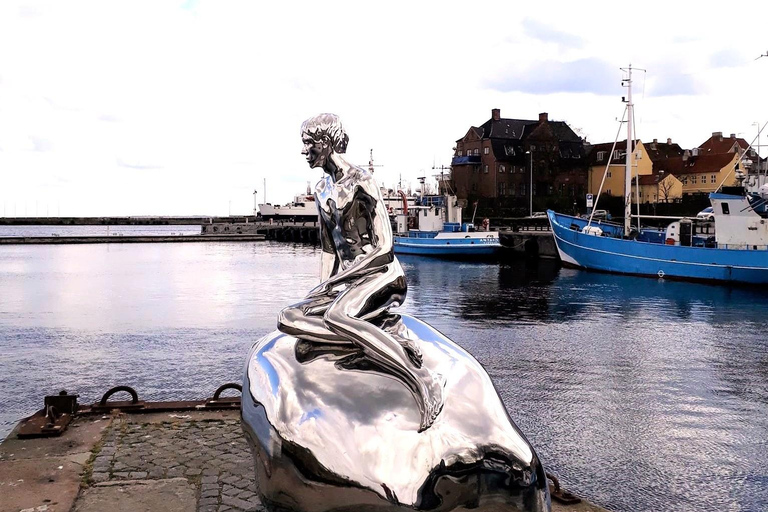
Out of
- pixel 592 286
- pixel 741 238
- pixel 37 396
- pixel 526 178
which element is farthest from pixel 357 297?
pixel 526 178

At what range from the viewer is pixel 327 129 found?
19.4 ft

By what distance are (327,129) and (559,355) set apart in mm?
12590

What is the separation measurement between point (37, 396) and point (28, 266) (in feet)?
132

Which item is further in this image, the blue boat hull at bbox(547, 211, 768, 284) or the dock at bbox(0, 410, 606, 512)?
the blue boat hull at bbox(547, 211, 768, 284)

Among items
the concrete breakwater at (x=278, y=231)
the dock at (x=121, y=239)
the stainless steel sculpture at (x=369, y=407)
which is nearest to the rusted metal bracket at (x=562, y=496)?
the stainless steel sculpture at (x=369, y=407)

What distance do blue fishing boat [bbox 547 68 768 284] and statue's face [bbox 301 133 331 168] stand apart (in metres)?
33.7

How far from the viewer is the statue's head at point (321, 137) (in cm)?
589

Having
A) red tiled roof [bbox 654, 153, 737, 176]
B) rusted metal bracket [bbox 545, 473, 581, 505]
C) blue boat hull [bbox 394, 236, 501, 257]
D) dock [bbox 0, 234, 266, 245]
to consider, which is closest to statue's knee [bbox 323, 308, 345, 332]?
rusted metal bracket [bbox 545, 473, 581, 505]

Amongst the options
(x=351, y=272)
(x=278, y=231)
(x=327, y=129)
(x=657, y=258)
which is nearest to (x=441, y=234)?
(x=657, y=258)

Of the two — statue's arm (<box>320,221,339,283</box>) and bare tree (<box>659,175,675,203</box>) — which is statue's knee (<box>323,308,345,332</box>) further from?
bare tree (<box>659,175,675,203</box>)

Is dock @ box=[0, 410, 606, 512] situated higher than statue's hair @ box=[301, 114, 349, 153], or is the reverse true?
statue's hair @ box=[301, 114, 349, 153]

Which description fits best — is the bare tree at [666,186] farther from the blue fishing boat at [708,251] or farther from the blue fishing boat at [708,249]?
the blue fishing boat at [708,251]

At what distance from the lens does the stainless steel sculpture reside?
479 cm

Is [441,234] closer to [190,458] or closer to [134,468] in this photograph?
[190,458]
